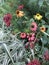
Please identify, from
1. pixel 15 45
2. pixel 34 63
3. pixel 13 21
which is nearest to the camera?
pixel 34 63

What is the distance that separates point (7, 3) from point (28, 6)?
14.0 inches

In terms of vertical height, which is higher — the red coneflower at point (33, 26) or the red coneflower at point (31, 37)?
the red coneflower at point (33, 26)

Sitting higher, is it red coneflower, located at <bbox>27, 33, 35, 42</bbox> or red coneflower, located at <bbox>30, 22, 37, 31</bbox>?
red coneflower, located at <bbox>30, 22, 37, 31</bbox>

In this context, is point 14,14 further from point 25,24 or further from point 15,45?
point 15,45

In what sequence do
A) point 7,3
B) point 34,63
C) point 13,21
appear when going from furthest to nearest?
point 7,3
point 13,21
point 34,63

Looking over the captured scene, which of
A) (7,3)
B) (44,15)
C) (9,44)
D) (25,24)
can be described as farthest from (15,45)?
(7,3)

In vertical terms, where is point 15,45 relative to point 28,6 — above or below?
below

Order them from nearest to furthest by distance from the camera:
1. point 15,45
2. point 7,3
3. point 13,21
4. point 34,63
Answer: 1. point 34,63
2. point 15,45
3. point 13,21
4. point 7,3

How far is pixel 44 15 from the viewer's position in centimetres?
319

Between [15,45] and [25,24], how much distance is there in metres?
0.29

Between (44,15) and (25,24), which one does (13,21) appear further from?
(44,15)

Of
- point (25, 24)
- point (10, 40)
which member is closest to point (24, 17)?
point (25, 24)

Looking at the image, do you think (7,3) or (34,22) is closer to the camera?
(34,22)

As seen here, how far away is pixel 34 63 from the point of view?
8.25 feet
